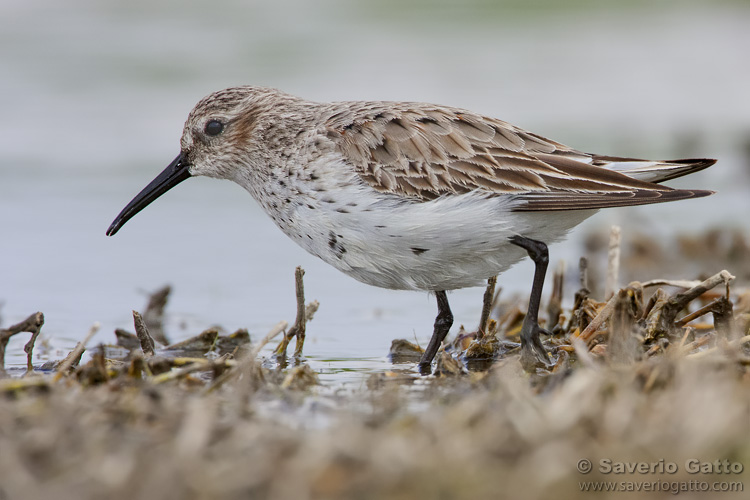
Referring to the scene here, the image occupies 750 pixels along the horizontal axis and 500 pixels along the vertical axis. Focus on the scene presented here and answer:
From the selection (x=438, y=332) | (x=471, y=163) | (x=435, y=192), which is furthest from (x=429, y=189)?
(x=438, y=332)

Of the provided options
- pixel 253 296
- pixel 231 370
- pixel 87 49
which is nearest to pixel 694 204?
pixel 253 296

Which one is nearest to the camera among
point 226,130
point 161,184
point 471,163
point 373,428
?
point 373,428

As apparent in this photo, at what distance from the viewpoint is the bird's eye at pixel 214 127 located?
20.4 ft

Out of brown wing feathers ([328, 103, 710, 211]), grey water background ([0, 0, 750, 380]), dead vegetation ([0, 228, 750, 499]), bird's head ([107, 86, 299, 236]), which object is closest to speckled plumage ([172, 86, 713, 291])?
brown wing feathers ([328, 103, 710, 211])

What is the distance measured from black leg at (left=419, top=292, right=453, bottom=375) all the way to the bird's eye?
1742 mm

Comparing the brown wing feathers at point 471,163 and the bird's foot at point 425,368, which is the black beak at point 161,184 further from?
the bird's foot at point 425,368

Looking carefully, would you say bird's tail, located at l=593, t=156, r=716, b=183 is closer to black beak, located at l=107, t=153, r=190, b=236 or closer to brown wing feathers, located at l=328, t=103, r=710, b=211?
brown wing feathers, located at l=328, t=103, r=710, b=211

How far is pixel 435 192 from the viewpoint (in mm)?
5281

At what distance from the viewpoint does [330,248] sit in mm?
5336

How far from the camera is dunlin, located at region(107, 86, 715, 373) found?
17.0ft

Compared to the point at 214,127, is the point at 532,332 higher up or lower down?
lower down

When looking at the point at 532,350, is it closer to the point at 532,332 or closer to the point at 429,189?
the point at 532,332

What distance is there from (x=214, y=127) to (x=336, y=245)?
143cm

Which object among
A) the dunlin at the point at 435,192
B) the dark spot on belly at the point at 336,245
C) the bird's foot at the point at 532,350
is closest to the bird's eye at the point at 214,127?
the dunlin at the point at 435,192
